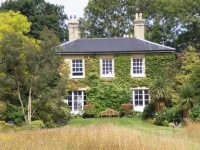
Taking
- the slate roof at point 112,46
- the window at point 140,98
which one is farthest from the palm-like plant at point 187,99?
the slate roof at point 112,46

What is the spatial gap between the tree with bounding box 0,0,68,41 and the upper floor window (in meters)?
14.6

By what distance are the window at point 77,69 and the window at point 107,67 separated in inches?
71.7

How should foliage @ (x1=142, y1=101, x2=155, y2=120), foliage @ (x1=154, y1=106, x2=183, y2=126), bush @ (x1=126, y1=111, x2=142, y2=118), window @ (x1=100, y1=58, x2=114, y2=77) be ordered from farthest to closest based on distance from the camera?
window @ (x1=100, y1=58, x2=114, y2=77) → bush @ (x1=126, y1=111, x2=142, y2=118) → foliage @ (x1=142, y1=101, x2=155, y2=120) → foliage @ (x1=154, y1=106, x2=183, y2=126)

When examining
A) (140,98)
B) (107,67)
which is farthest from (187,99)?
(107,67)

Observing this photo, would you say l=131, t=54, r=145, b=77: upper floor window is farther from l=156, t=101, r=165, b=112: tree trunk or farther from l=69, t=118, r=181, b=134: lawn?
l=69, t=118, r=181, b=134: lawn

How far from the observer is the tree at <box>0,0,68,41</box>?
144 feet

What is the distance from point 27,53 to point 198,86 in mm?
11593

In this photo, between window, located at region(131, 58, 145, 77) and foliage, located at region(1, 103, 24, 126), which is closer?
foliage, located at region(1, 103, 24, 126)

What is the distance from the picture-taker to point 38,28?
43969 millimetres

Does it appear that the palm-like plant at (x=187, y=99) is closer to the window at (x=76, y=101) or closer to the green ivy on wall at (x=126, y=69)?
the green ivy on wall at (x=126, y=69)

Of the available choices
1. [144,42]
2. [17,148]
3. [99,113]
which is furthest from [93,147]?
[144,42]

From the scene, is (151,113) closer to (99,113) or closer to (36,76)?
(99,113)

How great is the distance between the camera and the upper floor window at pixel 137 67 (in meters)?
31.9

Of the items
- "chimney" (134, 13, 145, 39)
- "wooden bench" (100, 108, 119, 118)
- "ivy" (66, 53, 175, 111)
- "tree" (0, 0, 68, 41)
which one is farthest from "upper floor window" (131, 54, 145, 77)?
"tree" (0, 0, 68, 41)
